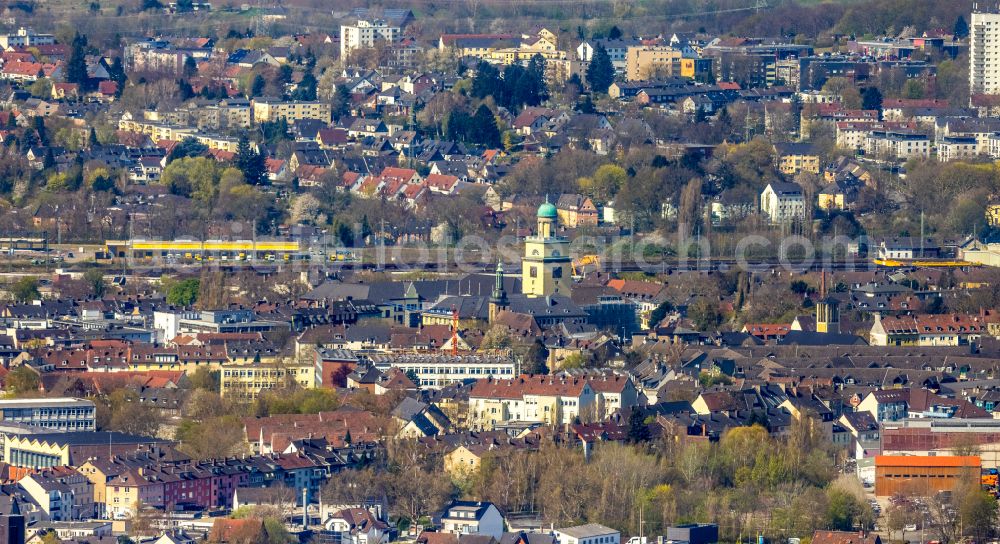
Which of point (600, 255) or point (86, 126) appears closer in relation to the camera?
point (600, 255)

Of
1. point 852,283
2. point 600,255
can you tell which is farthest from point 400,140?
point 852,283

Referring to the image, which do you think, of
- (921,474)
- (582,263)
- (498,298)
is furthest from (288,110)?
(921,474)

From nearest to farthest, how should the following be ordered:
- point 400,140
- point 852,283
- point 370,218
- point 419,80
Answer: point 852,283
point 370,218
point 400,140
point 419,80

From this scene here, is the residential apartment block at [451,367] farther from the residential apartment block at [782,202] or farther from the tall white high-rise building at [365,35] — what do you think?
the tall white high-rise building at [365,35]

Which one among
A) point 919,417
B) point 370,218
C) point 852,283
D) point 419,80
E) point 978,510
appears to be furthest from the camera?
point 419,80

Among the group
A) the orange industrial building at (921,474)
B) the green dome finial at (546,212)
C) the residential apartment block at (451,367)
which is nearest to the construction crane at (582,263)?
the green dome finial at (546,212)

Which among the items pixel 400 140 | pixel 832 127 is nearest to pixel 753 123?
pixel 832 127

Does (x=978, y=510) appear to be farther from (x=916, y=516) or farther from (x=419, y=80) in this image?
(x=419, y=80)

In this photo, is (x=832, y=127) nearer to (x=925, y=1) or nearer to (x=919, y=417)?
(x=925, y=1)

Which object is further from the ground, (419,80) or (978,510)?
(419,80)
